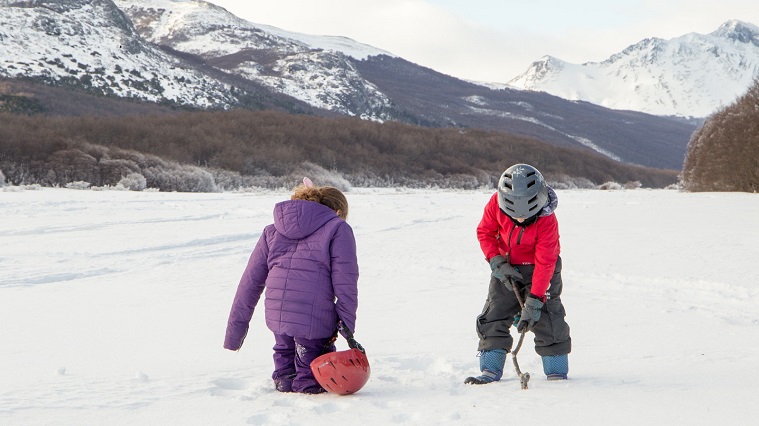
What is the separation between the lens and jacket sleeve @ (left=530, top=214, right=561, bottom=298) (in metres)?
4.18

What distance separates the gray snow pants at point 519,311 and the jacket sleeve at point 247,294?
1.37m

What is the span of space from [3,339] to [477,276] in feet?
18.5

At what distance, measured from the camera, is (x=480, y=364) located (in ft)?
14.7

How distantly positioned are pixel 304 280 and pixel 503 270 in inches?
44.6

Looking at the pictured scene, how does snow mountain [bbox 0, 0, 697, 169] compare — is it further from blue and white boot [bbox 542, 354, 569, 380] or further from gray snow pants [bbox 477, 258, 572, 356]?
blue and white boot [bbox 542, 354, 569, 380]

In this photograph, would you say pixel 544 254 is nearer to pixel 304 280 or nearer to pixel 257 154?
pixel 304 280

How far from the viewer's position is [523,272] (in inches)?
174

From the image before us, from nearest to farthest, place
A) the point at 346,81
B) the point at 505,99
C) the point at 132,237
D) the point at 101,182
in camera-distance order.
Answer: the point at 132,237
the point at 101,182
the point at 346,81
the point at 505,99

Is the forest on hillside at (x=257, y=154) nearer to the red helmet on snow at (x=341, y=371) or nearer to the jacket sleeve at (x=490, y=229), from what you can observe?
the jacket sleeve at (x=490, y=229)

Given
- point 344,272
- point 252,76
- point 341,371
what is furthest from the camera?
point 252,76

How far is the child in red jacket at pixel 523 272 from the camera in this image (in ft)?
13.7

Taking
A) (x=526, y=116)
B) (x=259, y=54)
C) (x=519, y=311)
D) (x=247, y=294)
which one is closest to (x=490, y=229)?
(x=519, y=311)

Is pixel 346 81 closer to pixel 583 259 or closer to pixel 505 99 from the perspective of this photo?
pixel 505 99

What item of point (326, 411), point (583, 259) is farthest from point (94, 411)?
point (583, 259)
